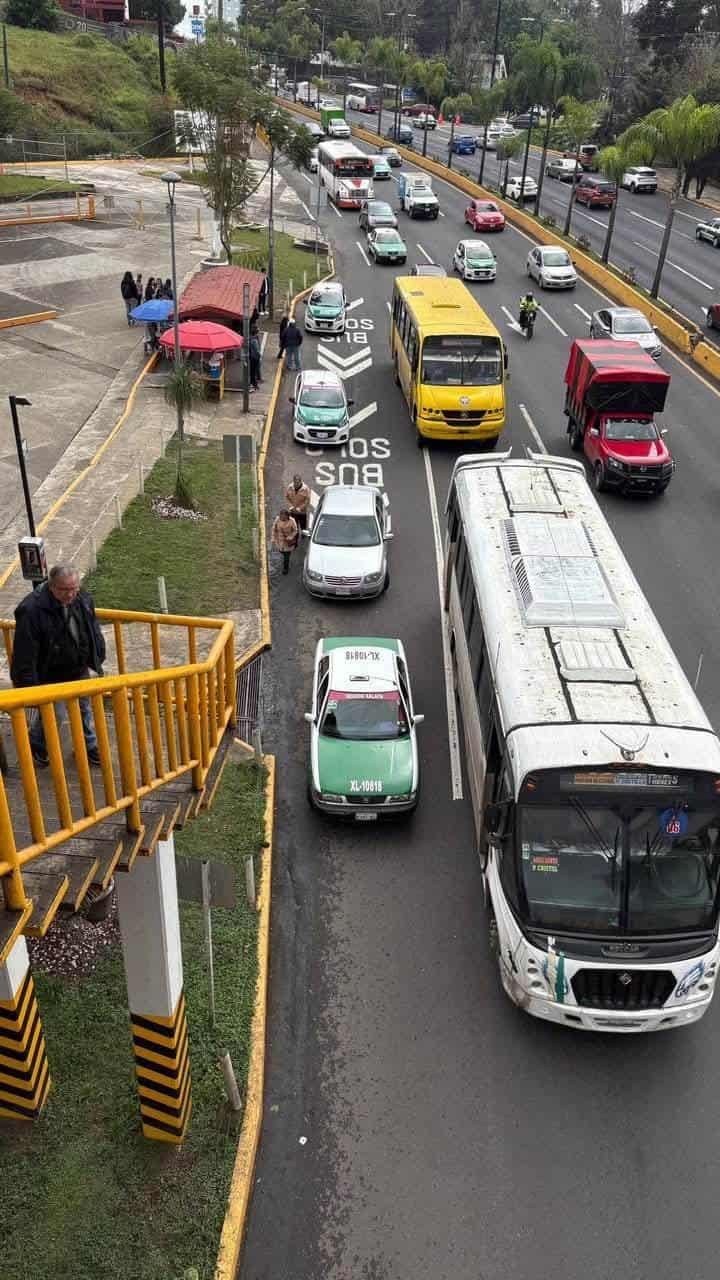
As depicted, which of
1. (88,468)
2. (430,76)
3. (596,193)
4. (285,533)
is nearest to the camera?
(285,533)

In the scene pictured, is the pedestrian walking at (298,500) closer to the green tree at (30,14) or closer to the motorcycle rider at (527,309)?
the motorcycle rider at (527,309)

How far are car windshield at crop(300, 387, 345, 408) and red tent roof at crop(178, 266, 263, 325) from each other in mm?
3935

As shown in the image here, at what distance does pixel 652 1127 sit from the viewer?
942 centimetres

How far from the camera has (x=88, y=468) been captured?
22578mm

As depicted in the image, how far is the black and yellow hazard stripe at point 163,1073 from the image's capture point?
8188 millimetres

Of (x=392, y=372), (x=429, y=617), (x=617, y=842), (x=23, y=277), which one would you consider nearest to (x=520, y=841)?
(x=617, y=842)

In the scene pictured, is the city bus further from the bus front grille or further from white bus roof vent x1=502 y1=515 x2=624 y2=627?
the bus front grille

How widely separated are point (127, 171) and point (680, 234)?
110 ft

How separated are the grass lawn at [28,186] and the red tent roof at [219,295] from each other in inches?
850

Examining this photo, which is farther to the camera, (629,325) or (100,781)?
(629,325)

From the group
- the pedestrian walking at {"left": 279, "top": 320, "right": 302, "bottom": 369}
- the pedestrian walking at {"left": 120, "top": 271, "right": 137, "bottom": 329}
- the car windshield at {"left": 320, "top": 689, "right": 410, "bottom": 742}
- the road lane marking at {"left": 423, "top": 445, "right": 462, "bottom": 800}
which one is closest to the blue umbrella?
the pedestrian walking at {"left": 120, "top": 271, "right": 137, "bottom": 329}

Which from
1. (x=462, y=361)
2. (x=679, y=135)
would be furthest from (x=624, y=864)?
(x=679, y=135)

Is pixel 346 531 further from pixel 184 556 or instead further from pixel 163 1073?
pixel 163 1073

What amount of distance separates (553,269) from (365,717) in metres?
32.7
